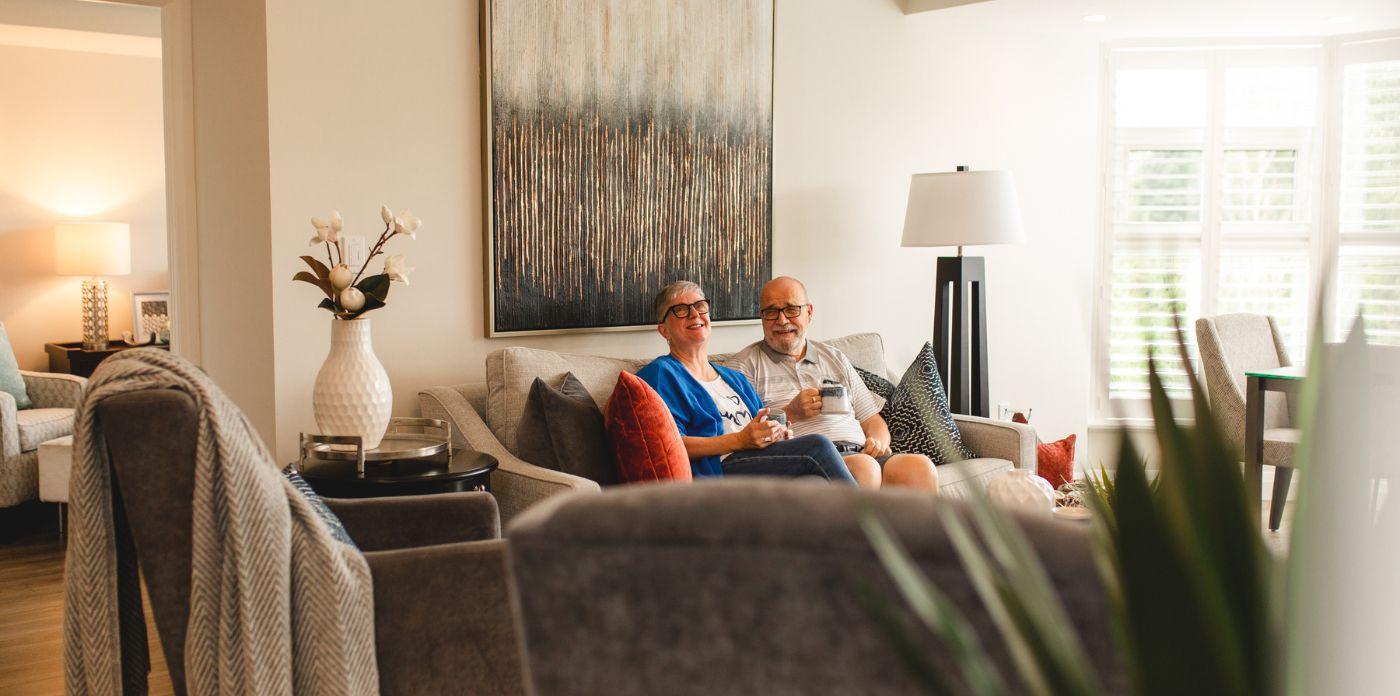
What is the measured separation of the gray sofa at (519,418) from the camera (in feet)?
9.47

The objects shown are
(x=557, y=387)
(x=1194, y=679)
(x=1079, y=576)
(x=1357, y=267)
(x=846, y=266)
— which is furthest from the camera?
(x=1357, y=267)

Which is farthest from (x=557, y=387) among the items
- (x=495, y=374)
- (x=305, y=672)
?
(x=305, y=672)

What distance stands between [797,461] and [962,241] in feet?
5.54

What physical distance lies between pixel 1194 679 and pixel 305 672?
60.7 inches

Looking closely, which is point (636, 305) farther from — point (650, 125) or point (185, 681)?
point (185, 681)

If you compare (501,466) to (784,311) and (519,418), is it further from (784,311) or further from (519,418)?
(784,311)

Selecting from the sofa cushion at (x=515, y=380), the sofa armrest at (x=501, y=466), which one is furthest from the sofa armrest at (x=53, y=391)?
the sofa cushion at (x=515, y=380)

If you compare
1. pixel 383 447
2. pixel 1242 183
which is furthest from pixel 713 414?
pixel 1242 183

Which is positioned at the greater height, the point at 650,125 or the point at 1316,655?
Answer: the point at 650,125

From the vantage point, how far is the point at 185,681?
1745 millimetres

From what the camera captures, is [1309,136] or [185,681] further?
[1309,136]

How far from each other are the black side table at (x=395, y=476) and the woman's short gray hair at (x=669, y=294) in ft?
3.18

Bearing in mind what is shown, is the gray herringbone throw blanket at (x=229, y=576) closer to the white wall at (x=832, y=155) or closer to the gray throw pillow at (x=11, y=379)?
the white wall at (x=832, y=155)

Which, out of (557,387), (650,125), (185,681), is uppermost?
(650,125)
